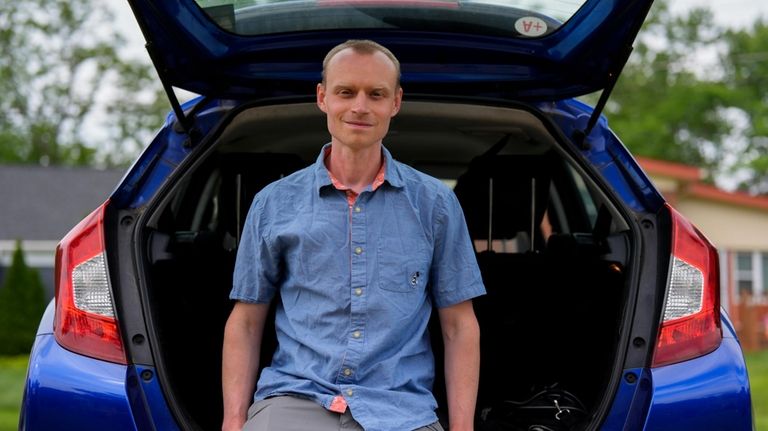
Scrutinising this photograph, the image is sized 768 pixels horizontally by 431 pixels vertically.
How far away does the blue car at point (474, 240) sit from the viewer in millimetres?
2557

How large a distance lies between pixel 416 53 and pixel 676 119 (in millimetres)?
36310

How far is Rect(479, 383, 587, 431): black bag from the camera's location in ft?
9.59

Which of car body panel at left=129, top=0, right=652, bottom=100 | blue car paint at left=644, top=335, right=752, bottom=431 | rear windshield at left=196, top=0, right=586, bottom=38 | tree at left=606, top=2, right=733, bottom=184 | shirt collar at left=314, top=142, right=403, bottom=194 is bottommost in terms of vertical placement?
A: blue car paint at left=644, top=335, right=752, bottom=431

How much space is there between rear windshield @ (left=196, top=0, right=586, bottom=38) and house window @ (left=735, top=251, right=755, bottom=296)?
80.6ft

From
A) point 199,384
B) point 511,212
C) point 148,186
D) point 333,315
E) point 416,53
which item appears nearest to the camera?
point 333,315

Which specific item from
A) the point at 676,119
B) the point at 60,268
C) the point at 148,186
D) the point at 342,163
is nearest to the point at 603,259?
the point at 342,163

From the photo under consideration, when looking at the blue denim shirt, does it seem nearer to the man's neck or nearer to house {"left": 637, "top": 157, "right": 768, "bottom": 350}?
the man's neck

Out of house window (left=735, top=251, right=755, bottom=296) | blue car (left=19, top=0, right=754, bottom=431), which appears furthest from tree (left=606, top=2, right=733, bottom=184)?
blue car (left=19, top=0, right=754, bottom=431)

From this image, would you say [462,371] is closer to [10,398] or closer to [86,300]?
[86,300]

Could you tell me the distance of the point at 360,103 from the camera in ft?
8.13

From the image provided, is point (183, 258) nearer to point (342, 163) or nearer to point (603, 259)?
point (342, 163)

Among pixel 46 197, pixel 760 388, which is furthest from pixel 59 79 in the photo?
pixel 760 388

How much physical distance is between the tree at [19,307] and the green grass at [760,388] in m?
12.6

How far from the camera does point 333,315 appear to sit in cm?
250
